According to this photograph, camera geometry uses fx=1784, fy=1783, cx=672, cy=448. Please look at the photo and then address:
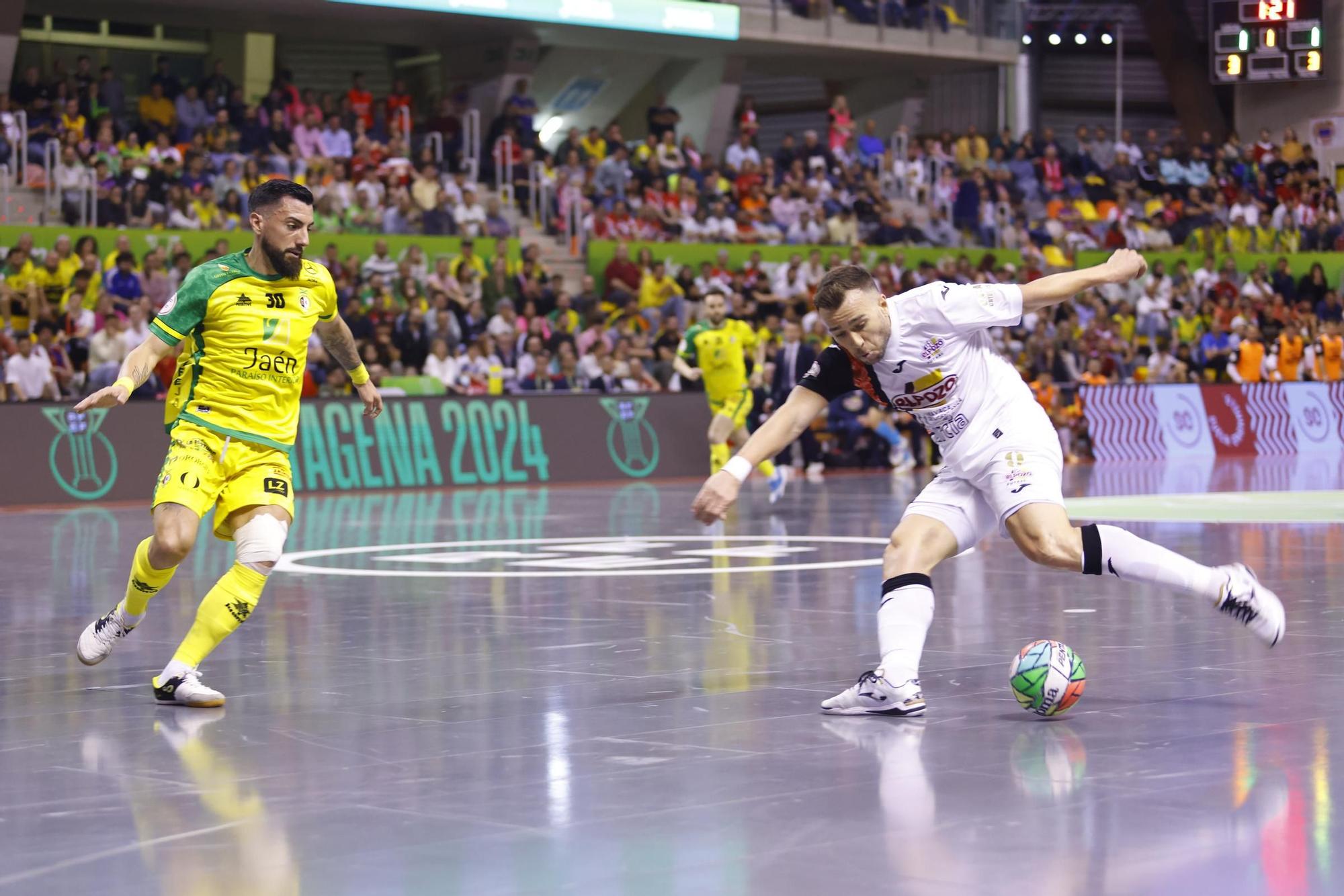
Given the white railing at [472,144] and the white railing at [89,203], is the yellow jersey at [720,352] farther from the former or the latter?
the white railing at [472,144]

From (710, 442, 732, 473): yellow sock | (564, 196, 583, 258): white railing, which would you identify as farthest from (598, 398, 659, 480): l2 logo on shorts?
(564, 196, 583, 258): white railing

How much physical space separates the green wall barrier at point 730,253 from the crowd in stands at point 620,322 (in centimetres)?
16

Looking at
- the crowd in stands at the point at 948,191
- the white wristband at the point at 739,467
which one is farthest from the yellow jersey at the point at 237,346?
the crowd in stands at the point at 948,191

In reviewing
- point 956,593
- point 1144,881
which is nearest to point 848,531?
point 956,593

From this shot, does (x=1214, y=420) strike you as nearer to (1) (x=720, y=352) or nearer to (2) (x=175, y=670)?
(1) (x=720, y=352)

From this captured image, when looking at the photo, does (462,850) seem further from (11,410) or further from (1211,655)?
(11,410)

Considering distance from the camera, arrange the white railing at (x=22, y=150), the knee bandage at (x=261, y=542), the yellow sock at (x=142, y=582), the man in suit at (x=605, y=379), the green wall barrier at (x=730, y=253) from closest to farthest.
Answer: the knee bandage at (x=261, y=542), the yellow sock at (x=142, y=582), the white railing at (x=22, y=150), the man in suit at (x=605, y=379), the green wall barrier at (x=730, y=253)

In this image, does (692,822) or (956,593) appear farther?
(956,593)

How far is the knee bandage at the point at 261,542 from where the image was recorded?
7574 millimetres

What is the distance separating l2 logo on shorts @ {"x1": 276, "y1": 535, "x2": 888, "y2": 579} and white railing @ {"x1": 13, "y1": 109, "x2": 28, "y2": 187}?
43.9ft

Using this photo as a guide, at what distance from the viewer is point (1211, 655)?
27.5 feet

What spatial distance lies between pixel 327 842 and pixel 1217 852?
2403 millimetres

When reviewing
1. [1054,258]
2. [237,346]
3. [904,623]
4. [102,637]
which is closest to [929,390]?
[904,623]

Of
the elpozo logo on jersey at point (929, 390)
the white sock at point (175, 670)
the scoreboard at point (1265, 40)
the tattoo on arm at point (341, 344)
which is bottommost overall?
the white sock at point (175, 670)
